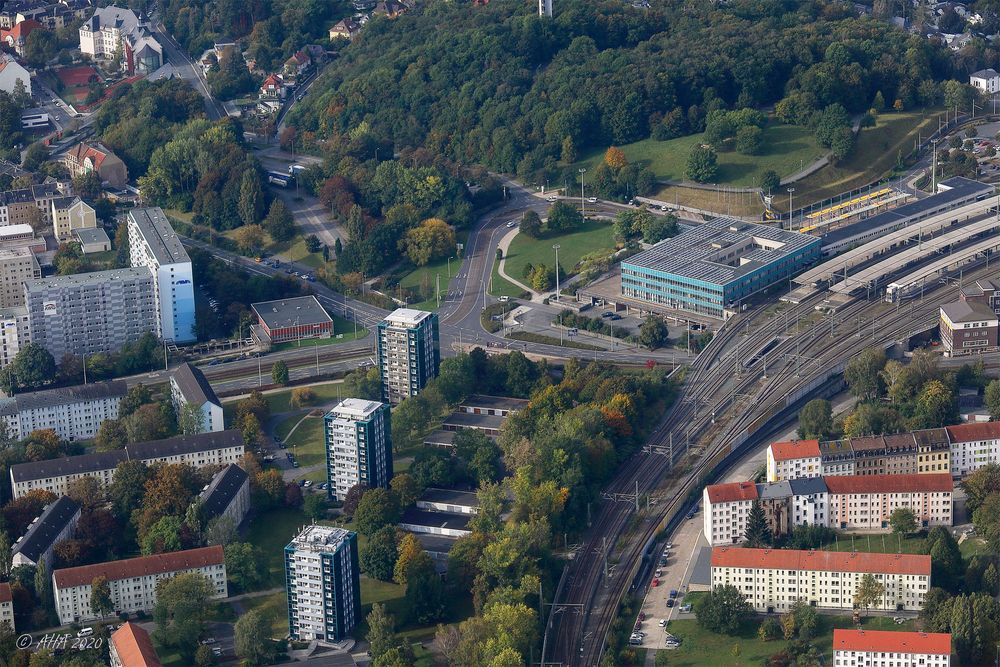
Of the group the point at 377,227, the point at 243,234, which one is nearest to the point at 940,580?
the point at 377,227

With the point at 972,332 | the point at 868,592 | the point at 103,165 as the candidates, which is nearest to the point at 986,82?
the point at 972,332

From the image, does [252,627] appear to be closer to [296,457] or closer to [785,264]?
[296,457]

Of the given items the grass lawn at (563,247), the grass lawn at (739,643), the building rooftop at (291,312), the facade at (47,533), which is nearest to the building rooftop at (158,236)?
the building rooftop at (291,312)

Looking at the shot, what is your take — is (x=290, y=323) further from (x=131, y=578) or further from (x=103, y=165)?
(x=103, y=165)

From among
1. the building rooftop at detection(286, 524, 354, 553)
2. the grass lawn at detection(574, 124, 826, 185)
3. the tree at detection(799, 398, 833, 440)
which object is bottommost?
the tree at detection(799, 398, 833, 440)

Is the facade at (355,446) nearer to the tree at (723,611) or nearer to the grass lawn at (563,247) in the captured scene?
the tree at (723,611)


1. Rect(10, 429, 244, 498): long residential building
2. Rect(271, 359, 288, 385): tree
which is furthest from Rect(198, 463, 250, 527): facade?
Rect(271, 359, 288, 385): tree

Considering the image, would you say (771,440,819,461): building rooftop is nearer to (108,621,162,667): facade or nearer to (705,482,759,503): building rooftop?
(705,482,759,503): building rooftop
